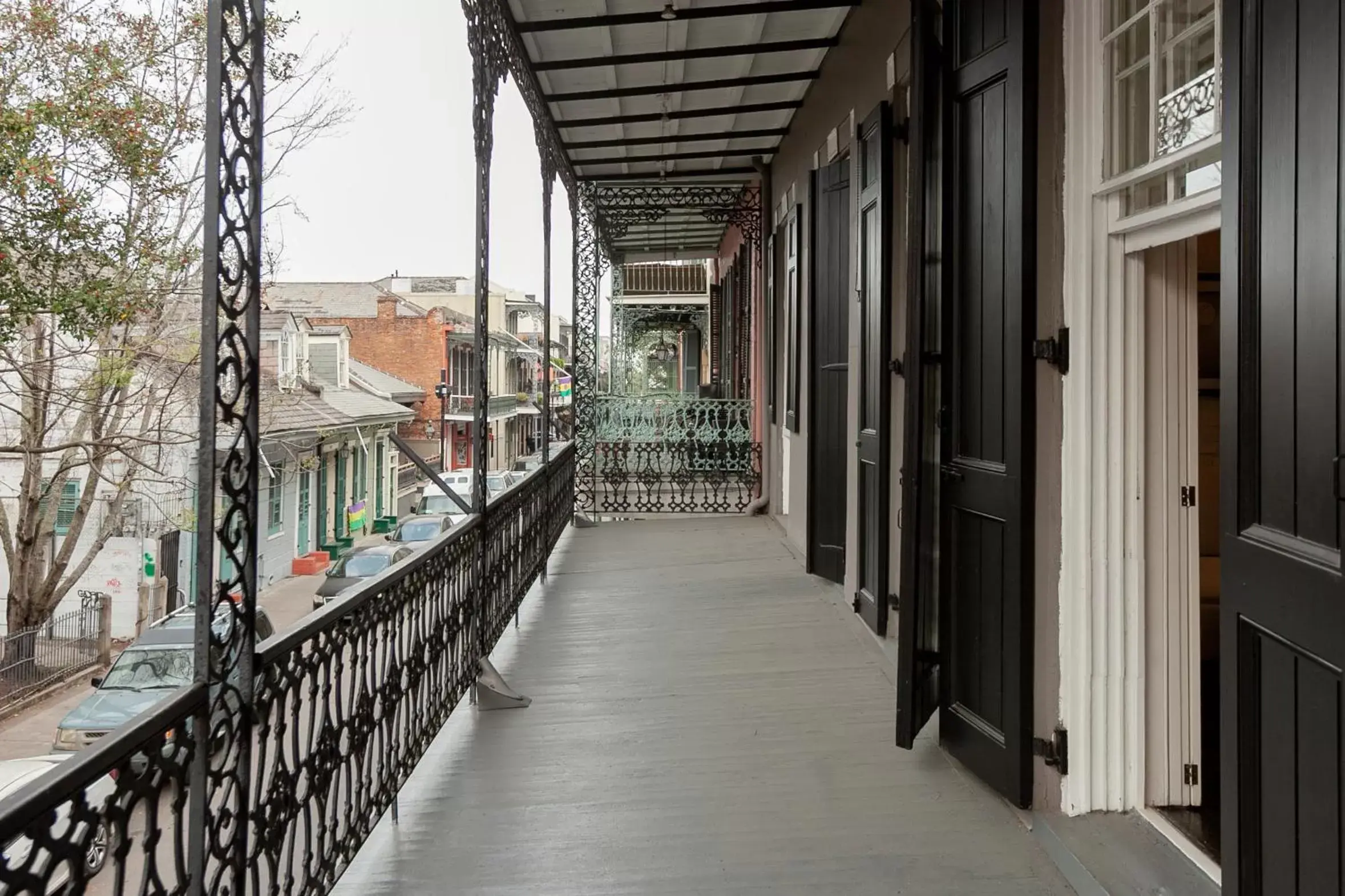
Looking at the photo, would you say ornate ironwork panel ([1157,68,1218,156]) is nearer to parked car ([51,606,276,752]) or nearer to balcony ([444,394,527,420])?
balcony ([444,394,527,420])

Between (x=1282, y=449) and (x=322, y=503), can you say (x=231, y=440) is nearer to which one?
(x=1282, y=449)

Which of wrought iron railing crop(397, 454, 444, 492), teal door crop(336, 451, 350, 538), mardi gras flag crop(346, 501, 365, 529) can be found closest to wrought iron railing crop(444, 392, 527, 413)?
wrought iron railing crop(397, 454, 444, 492)

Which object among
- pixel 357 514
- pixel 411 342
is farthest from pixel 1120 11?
pixel 411 342

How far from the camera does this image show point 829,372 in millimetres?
5680

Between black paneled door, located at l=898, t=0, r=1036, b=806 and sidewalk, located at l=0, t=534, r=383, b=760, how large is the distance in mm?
2158

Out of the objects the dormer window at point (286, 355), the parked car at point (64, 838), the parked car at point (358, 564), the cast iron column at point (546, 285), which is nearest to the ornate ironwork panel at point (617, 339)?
the cast iron column at point (546, 285)

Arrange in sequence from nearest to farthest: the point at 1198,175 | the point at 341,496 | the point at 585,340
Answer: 1. the point at 1198,175
2. the point at 341,496
3. the point at 585,340

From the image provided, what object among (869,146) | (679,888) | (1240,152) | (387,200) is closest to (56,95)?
(387,200)

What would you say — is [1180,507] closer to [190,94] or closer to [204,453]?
[204,453]

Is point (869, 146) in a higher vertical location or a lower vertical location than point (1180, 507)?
higher

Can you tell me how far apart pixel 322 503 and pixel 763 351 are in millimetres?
Answer: 4412

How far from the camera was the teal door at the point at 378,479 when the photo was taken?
6762mm

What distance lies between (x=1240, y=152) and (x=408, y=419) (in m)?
5.40

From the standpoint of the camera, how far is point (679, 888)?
7.50 ft
